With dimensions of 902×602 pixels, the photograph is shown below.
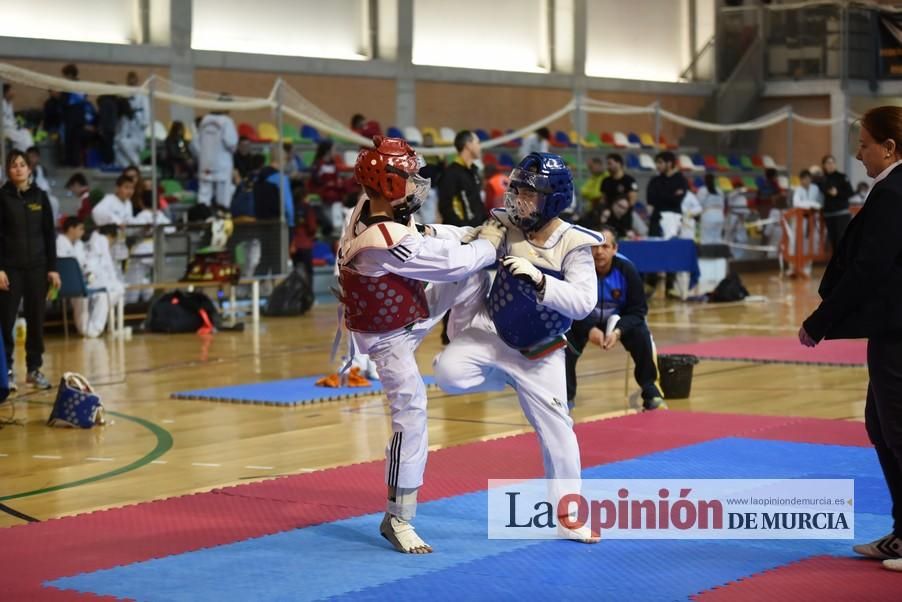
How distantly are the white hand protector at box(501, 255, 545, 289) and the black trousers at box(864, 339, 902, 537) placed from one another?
1.20 m

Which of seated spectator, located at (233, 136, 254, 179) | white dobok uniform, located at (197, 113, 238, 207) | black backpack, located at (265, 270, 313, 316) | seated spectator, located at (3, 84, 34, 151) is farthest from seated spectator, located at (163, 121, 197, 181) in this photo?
black backpack, located at (265, 270, 313, 316)

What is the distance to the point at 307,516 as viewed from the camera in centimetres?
596

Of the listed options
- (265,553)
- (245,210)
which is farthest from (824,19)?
(265,553)

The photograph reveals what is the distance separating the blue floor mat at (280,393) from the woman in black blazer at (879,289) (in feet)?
17.0

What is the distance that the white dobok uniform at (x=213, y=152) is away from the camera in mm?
17281

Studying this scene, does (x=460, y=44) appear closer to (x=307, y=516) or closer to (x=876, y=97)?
(x=876, y=97)

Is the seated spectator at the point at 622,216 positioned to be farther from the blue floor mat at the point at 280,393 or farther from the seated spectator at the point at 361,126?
the blue floor mat at the point at 280,393

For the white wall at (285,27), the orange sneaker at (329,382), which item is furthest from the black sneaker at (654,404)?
the white wall at (285,27)

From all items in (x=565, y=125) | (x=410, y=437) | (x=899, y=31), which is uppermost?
(x=899, y=31)

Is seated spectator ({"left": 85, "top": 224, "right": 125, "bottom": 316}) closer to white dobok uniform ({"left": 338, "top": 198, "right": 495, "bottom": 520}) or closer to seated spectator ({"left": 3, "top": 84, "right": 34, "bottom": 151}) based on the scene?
seated spectator ({"left": 3, "top": 84, "right": 34, "bottom": 151})

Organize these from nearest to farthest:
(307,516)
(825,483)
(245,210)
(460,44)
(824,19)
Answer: (307,516)
(825,483)
(245,210)
(460,44)
(824,19)

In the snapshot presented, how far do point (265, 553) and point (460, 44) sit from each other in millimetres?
19884

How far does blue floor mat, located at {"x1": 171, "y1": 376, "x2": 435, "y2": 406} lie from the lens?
9.58 metres

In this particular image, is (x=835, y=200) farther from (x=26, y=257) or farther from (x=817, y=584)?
(x=817, y=584)
